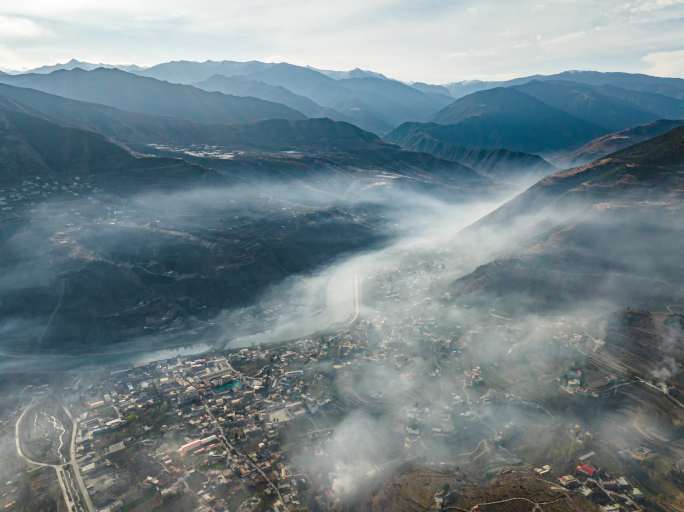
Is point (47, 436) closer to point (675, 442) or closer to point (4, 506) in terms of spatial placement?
point (4, 506)

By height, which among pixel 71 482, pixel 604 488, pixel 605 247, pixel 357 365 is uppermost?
pixel 605 247

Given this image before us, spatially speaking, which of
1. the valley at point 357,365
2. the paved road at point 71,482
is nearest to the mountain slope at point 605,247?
the valley at point 357,365

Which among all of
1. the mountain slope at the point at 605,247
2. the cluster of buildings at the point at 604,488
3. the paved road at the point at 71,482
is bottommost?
the paved road at the point at 71,482

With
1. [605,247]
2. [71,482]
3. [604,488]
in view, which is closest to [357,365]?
[604,488]

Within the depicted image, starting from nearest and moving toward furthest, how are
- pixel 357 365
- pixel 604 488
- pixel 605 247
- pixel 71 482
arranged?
1. pixel 604 488
2. pixel 71 482
3. pixel 357 365
4. pixel 605 247

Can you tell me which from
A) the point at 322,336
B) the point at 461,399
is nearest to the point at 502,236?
the point at 322,336

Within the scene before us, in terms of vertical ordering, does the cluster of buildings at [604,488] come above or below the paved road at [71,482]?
Result: above

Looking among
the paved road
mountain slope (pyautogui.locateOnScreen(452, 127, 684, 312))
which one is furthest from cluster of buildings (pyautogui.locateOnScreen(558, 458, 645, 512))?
the paved road

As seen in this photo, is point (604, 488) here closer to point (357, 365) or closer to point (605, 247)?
point (357, 365)

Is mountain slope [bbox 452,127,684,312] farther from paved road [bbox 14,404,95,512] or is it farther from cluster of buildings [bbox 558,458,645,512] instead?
paved road [bbox 14,404,95,512]

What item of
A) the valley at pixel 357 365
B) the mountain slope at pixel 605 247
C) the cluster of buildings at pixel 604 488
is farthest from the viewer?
the mountain slope at pixel 605 247

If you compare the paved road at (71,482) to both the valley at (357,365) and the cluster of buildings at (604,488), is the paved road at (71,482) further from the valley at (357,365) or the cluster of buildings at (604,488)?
the cluster of buildings at (604,488)

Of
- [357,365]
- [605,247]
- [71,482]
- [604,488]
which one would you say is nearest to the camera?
[604,488]
